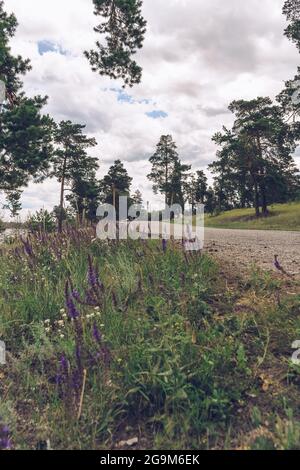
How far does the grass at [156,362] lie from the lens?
2.68 m

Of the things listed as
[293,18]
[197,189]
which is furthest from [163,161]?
[293,18]

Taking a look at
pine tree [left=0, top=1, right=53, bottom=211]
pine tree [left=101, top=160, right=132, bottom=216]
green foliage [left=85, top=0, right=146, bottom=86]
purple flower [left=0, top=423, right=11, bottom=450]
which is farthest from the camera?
pine tree [left=101, top=160, right=132, bottom=216]

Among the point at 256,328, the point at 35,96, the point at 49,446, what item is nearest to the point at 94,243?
the point at 256,328

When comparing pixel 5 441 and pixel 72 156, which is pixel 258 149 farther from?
pixel 5 441

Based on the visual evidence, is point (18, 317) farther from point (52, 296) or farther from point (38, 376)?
point (38, 376)

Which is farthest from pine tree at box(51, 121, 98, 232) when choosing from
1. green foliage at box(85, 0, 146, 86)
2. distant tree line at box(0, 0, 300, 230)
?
green foliage at box(85, 0, 146, 86)

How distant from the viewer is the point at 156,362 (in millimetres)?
3164

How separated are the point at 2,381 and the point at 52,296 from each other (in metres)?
1.28

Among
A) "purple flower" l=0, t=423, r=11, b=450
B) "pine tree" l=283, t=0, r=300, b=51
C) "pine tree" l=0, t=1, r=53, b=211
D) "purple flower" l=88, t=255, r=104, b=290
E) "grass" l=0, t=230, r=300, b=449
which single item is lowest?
"purple flower" l=0, t=423, r=11, b=450

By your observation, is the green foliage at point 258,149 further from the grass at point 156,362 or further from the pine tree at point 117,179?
the grass at point 156,362

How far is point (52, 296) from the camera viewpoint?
458 centimetres

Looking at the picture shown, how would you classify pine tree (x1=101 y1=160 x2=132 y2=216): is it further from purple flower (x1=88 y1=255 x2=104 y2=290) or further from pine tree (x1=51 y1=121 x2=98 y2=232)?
purple flower (x1=88 y1=255 x2=104 y2=290)

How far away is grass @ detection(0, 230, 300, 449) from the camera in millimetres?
2678

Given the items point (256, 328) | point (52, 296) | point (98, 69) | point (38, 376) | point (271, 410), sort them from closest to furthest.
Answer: point (271, 410) → point (38, 376) → point (256, 328) → point (52, 296) → point (98, 69)
